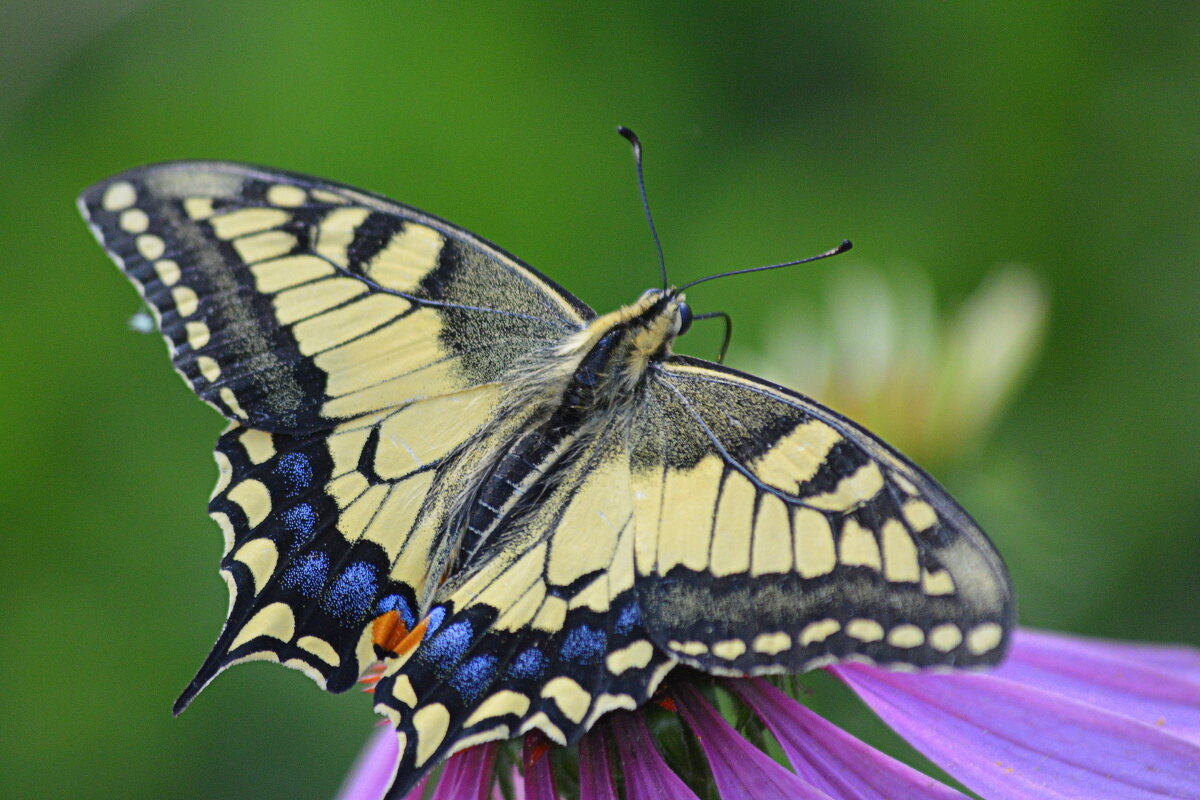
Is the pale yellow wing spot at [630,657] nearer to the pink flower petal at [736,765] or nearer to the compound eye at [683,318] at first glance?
the pink flower petal at [736,765]

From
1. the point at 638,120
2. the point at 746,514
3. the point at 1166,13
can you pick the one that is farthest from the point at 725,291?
the point at 746,514

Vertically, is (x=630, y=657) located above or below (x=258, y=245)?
below

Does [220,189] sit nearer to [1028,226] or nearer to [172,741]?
[172,741]

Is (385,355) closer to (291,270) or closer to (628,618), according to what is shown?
(291,270)

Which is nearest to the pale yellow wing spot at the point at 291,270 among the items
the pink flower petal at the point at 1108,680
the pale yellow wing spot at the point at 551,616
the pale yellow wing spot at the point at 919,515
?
the pale yellow wing spot at the point at 551,616

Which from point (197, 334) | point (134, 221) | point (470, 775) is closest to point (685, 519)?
point (470, 775)

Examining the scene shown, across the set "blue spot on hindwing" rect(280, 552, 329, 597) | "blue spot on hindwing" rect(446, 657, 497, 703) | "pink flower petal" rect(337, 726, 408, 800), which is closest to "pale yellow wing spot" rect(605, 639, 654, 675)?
"blue spot on hindwing" rect(446, 657, 497, 703)
